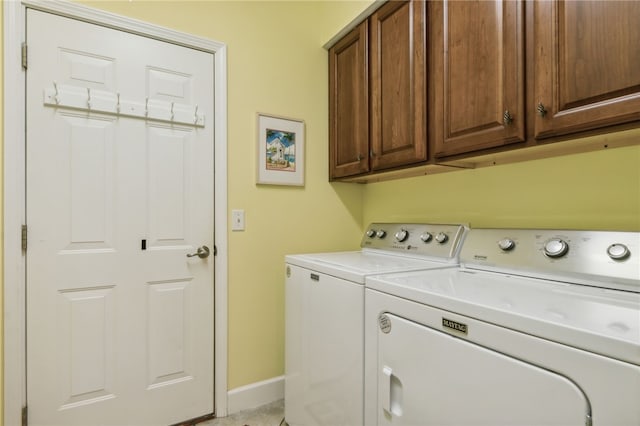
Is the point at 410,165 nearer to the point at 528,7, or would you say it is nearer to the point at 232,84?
the point at 528,7

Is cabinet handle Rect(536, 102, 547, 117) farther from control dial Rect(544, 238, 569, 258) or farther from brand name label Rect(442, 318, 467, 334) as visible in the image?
brand name label Rect(442, 318, 467, 334)

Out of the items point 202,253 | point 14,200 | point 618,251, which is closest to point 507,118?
point 618,251

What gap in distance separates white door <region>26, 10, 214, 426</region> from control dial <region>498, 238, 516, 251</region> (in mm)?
1409

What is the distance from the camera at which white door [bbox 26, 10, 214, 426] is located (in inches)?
59.0

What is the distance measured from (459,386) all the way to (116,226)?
1.58 metres

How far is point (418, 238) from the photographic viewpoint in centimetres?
173

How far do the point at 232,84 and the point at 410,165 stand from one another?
42.6 inches

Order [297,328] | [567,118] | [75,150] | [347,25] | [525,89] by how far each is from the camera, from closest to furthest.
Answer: [567,118]
[525,89]
[75,150]
[297,328]
[347,25]

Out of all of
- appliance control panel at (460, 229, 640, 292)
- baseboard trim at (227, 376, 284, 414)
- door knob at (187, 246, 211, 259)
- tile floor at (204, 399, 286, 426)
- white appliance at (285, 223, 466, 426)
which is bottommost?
tile floor at (204, 399, 286, 426)

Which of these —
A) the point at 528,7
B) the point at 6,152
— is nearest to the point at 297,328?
the point at 6,152

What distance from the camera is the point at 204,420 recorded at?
182cm

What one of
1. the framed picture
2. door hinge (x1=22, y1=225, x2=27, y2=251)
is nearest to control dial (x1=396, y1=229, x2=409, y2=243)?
the framed picture

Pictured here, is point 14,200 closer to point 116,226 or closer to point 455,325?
point 116,226

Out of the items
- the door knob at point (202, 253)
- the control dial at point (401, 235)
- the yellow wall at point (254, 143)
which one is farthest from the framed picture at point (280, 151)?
the control dial at point (401, 235)
